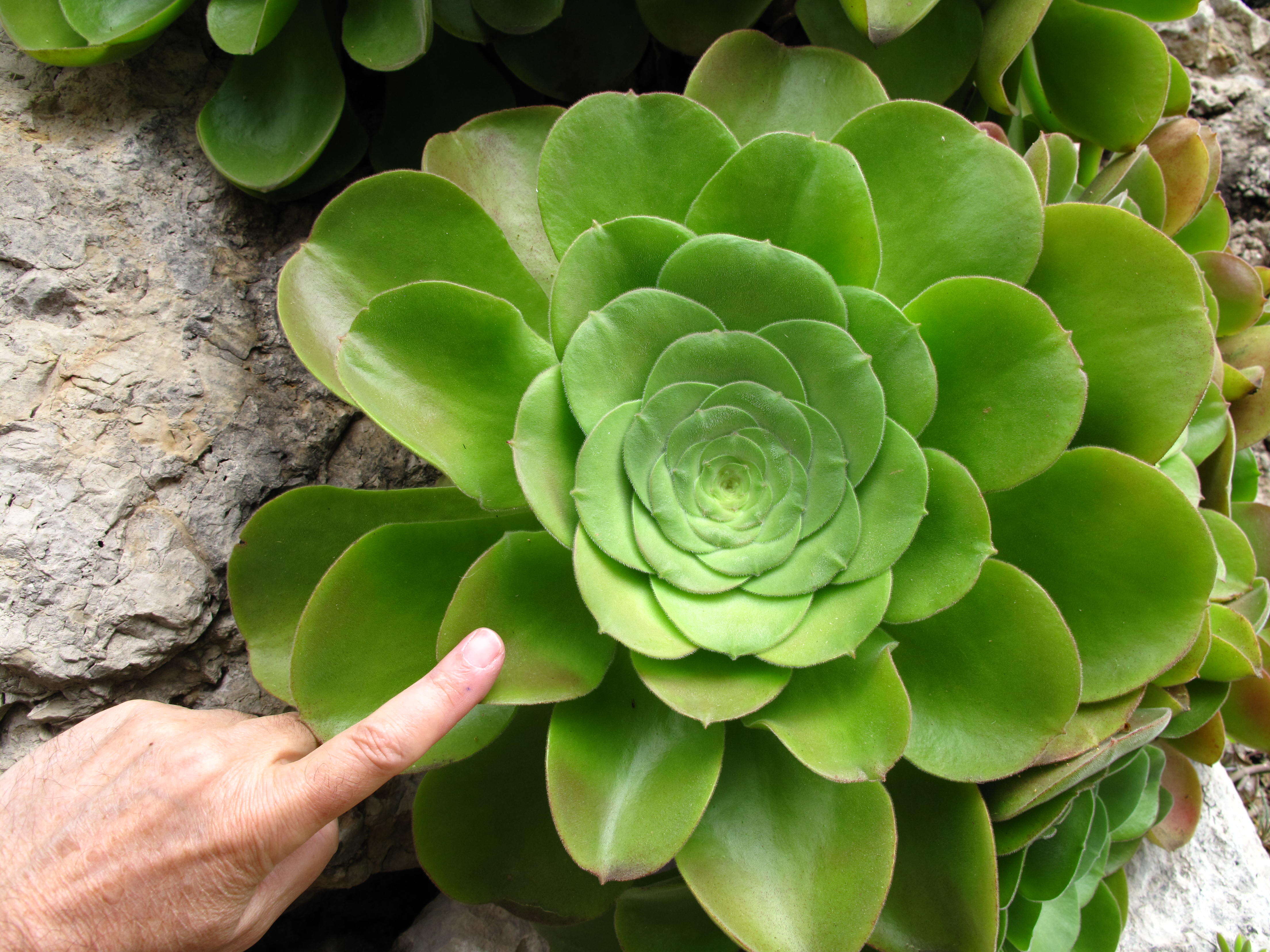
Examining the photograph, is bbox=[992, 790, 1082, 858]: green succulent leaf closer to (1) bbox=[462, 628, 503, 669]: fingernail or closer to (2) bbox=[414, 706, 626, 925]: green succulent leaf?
(2) bbox=[414, 706, 626, 925]: green succulent leaf

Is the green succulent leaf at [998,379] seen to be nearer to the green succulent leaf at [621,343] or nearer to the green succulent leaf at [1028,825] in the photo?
the green succulent leaf at [621,343]

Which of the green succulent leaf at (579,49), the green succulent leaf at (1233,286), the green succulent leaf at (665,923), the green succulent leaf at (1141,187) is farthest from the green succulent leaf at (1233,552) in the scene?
the green succulent leaf at (579,49)

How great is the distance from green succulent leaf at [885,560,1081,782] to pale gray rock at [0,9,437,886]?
66 cm

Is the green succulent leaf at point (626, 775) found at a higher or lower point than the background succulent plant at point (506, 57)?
lower

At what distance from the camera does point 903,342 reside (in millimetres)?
709

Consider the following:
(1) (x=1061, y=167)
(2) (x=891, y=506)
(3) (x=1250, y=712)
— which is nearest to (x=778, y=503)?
(2) (x=891, y=506)

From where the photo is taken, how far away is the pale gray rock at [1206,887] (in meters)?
1.15

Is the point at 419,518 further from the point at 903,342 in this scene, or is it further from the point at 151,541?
the point at 903,342

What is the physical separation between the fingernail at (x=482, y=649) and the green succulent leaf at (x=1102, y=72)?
98 centimetres

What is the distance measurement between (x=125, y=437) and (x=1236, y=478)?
4.83 feet

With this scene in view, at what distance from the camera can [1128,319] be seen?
73 cm

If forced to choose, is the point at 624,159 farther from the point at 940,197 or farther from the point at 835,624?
the point at 835,624

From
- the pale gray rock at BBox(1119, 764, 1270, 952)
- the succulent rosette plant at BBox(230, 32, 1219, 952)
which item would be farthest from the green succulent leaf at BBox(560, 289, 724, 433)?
the pale gray rock at BBox(1119, 764, 1270, 952)

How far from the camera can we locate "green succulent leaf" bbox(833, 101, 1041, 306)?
738mm
